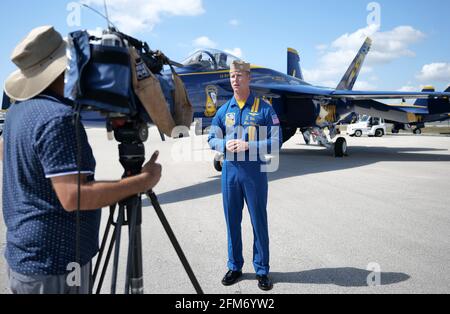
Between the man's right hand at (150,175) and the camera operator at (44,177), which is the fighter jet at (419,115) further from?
the camera operator at (44,177)

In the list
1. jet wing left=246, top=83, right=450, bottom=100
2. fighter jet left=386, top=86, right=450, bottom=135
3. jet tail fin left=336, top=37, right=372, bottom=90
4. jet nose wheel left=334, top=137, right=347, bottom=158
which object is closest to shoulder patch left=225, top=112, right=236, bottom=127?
jet wing left=246, top=83, right=450, bottom=100

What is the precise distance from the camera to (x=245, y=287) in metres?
3.12

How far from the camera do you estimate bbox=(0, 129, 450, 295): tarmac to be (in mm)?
3162

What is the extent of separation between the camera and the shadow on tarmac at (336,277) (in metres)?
3.18

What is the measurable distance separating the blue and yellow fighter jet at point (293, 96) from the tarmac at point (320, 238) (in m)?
2.41

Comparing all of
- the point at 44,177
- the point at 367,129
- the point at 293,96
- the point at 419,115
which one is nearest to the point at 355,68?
the point at 419,115

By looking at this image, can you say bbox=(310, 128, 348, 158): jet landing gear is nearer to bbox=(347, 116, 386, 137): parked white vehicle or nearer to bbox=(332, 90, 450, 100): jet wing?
bbox=(332, 90, 450, 100): jet wing

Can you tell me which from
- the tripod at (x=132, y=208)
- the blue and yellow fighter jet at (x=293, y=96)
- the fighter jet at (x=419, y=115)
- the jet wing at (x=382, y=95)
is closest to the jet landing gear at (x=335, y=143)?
the blue and yellow fighter jet at (x=293, y=96)

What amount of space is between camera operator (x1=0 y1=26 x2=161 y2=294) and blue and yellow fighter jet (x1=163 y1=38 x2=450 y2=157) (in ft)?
22.7

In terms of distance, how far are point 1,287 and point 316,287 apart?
286cm
